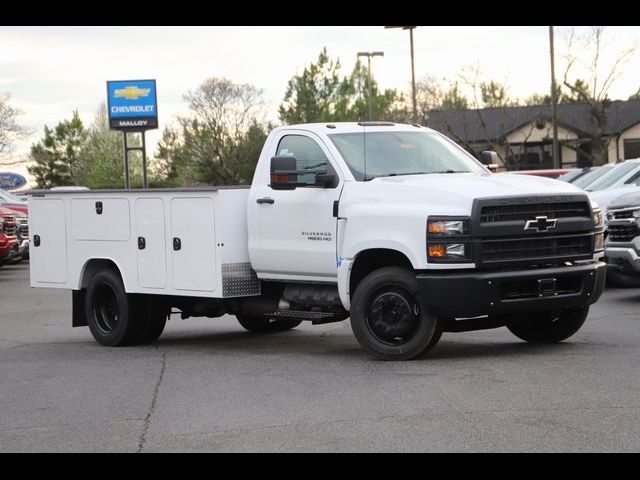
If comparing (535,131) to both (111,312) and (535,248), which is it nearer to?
(111,312)

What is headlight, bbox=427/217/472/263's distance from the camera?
407 inches

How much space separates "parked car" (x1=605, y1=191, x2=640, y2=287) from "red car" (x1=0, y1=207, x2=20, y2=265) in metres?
13.8

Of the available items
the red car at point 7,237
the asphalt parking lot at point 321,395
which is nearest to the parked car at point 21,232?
the red car at point 7,237

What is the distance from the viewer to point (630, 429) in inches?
294

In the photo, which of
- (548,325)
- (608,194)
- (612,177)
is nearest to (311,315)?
(548,325)

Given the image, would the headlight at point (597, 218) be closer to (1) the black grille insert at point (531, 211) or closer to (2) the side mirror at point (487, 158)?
(1) the black grille insert at point (531, 211)

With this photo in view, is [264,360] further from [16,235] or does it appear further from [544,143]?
[544,143]

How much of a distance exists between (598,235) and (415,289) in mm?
1907

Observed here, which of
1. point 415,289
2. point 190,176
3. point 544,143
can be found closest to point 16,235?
point 415,289

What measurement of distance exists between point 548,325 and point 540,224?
61.3 inches

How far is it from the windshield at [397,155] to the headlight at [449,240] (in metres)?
1.17

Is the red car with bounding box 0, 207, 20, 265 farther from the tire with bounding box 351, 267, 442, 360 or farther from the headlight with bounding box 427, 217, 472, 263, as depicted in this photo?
the headlight with bounding box 427, 217, 472, 263

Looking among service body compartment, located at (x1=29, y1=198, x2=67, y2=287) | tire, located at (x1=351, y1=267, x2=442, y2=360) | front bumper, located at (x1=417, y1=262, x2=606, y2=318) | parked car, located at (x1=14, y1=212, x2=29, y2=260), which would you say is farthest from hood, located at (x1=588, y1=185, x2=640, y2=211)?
parked car, located at (x1=14, y1=212, x2=29, y2=260)

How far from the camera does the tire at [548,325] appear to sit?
1165cm
